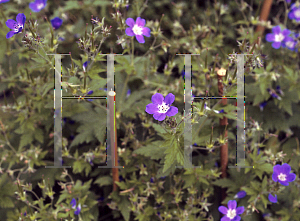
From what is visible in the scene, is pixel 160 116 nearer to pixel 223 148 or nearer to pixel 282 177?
pixel 223 148

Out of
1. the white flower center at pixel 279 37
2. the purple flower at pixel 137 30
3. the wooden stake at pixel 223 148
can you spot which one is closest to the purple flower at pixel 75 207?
the wooden stake at pixel 223 148

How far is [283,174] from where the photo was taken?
249 centimetres

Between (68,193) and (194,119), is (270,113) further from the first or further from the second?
(68,193)

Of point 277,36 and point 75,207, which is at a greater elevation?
point 277,36

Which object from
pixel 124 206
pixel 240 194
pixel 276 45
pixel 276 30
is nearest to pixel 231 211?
pixel 240 194

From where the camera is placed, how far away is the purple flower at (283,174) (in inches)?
96.1

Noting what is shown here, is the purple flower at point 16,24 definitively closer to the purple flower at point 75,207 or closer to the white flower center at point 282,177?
the purple flower at point 75,207

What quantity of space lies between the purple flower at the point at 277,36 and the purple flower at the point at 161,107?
184cm

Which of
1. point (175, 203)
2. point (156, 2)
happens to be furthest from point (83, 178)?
point (156, 2)

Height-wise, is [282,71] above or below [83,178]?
above

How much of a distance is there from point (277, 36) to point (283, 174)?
1.63m

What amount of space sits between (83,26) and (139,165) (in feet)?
7.06

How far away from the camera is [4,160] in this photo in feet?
9.36

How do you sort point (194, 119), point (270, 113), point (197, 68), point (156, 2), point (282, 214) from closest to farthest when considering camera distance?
point (194, 119), point (282, 214), point (197, 68), point (270, 113), point (156, 2)
